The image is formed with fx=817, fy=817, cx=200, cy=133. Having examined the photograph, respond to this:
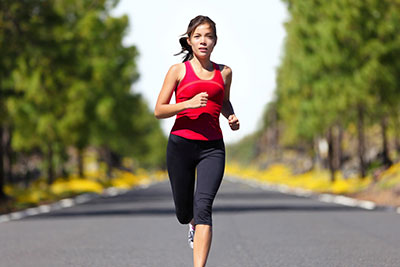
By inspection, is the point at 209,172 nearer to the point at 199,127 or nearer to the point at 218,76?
the point at 199,127

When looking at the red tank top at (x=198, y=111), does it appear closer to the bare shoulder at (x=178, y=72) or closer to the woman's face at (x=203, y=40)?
the bare shoulder at (x=178, y=72)

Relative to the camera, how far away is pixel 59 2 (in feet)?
107

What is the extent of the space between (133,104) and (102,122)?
27.5ft

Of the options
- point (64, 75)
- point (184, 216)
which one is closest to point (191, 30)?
point (184, 216)

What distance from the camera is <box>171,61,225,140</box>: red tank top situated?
19.6ft

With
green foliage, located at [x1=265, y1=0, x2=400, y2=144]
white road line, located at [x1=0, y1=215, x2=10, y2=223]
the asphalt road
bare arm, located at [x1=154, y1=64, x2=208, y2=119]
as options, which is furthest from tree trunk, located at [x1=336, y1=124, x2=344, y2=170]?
bare arm, located at [x1=154, y1=64, x2=208, y2=119]

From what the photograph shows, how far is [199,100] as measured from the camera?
5676mm

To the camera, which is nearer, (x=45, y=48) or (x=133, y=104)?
(x=45, y=48)

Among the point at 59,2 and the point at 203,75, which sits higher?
the point at 59,2

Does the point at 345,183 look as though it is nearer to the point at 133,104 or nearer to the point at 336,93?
the point at 336,93

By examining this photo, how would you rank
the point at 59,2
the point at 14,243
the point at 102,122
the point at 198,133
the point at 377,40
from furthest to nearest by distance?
1. the point at 102,122
2. the point at 59,2
3. the point at 377,40
4. the point at 14,243
5. the point at 198,133

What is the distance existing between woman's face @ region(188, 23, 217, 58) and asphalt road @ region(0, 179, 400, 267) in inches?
136


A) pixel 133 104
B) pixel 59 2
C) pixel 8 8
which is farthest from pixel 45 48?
pixel 133 104

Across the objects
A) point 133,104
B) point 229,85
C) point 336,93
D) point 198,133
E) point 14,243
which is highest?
point 133,104
